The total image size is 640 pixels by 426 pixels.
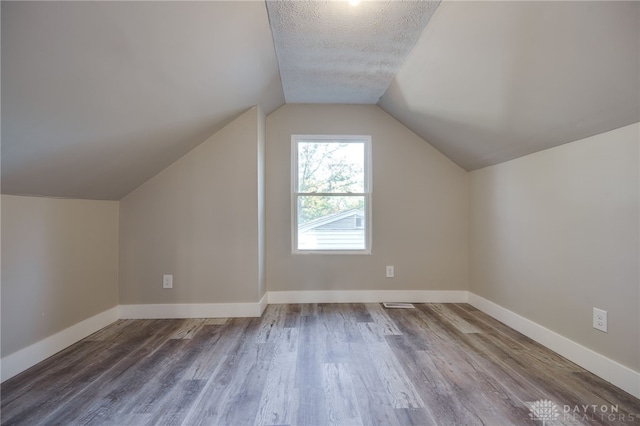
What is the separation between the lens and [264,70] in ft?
7.54

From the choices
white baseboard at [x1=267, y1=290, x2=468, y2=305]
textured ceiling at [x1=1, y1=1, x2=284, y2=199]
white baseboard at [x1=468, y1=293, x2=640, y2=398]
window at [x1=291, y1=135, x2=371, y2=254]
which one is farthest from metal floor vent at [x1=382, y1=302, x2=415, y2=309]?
textured ceiling at [x1=1, y1=1, x2=284, y2=199]

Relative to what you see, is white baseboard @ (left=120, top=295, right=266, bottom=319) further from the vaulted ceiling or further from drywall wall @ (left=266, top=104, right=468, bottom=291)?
the vaulted ceiling

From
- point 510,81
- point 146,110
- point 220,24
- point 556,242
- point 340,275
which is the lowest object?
point 340,275

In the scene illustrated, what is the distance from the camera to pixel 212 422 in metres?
1.38

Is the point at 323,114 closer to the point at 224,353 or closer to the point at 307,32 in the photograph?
the point at 307,32

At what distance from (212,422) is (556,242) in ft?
8.26

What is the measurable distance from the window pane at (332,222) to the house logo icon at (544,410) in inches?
77.8

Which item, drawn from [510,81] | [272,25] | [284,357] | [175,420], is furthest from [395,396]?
[272,25]

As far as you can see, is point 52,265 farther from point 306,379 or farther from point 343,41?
point 343,41

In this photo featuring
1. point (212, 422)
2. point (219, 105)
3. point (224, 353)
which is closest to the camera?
point (212, 422)

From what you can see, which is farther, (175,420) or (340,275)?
(340,275)

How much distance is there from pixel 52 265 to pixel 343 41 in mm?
2673

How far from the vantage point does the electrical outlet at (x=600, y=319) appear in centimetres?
172

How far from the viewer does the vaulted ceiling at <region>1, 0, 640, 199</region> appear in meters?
1.22
